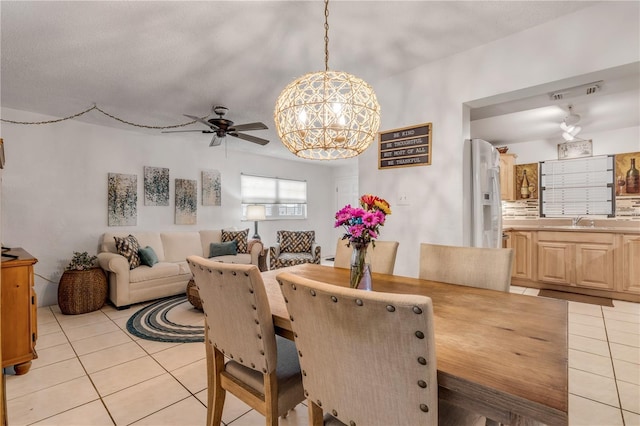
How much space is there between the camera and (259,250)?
5195mm

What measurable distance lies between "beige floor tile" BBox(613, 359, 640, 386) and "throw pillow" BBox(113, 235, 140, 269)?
476cm

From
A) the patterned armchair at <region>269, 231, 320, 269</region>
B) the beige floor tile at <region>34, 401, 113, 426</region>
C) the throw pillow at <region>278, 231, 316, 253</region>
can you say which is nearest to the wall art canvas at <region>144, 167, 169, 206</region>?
the patterned armchair at <region>269, 231, 320, 269</region>

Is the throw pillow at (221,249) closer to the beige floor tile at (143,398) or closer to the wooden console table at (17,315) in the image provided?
the wooden console table at (17,315)

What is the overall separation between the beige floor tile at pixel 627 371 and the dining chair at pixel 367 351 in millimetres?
2026

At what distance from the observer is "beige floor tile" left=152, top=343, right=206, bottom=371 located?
2.38 metres

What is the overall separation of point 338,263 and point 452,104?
5.50 ft

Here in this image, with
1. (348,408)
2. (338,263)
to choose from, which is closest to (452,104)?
(338,263)

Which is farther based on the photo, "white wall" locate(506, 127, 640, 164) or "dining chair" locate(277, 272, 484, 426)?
"white wall" locate(506, 127, 640, 164)

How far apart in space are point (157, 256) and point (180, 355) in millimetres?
2384

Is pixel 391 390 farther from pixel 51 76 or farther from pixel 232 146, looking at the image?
pixel 232 146

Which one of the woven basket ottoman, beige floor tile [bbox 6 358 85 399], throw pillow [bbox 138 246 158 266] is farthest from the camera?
throw pillow [bbox 138 246 158 266]

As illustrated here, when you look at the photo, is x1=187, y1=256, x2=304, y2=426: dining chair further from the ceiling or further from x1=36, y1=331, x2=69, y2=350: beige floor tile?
x1=36, y1=331, x2=69, y2=350: beige floor tile

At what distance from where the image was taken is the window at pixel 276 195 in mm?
6188

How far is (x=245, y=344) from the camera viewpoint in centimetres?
125
